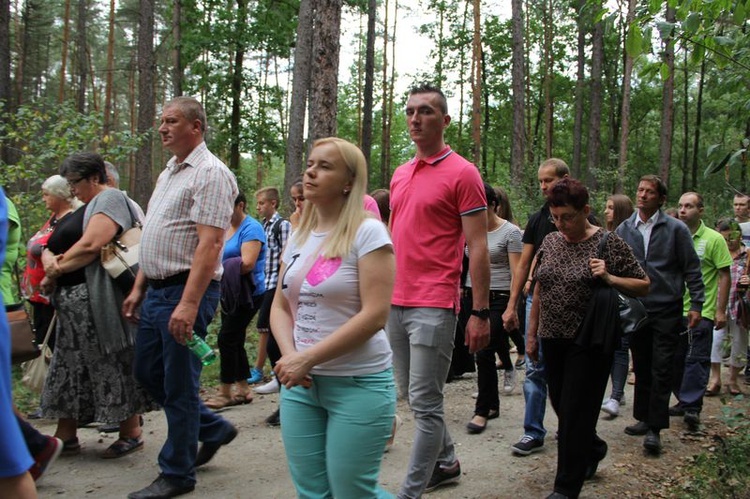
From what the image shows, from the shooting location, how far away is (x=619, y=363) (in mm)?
6414

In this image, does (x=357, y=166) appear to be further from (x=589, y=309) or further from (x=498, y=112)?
(x=498, y=112)

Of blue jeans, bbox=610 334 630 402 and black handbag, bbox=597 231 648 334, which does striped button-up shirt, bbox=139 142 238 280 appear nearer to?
black handbag, bbox=597 231 648 334

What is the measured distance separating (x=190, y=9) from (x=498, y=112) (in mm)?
22414

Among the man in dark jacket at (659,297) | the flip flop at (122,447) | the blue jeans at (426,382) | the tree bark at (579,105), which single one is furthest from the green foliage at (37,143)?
the tree bark at (579,105)

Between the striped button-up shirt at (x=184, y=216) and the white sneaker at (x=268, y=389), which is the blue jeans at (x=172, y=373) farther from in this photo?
the white sneaker at (x=268, y=389)

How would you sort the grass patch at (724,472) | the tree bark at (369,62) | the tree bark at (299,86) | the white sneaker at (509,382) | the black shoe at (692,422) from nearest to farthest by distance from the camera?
the grass patch at (724,472) → the black shoe at (692,422) → the white sneaker at (509,382) → the tree bark at (299,86) → the tree bark at (369,62)

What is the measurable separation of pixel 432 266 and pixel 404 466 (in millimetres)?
1811

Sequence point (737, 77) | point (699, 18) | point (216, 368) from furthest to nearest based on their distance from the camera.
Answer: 1. point (216, 368)
2. point (737, 77)
3. point (699, 18)

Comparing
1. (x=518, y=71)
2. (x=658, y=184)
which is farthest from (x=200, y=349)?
(x=518, y=71)

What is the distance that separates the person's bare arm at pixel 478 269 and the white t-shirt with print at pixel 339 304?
1226mm

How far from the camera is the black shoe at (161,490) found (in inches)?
154

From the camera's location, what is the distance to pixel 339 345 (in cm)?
248

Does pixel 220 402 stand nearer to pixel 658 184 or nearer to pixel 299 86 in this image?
pixel 658 184

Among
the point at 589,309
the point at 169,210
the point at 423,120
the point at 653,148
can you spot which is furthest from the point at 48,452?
the point at 653,148
